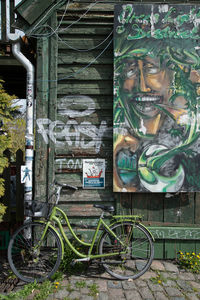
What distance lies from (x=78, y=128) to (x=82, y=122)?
116 mm

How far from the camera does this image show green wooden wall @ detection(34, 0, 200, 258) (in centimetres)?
392

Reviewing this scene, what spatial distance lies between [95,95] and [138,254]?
103 inches

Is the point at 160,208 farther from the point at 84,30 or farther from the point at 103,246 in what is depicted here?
the point at 84,30

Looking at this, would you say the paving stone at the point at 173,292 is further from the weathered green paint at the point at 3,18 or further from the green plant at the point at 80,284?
the weathered green paint at the point at 3,18

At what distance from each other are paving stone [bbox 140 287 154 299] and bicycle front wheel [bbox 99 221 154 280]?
9.3 inches

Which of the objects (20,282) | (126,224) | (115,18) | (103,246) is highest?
(115,18)

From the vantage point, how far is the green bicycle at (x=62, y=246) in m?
3.35

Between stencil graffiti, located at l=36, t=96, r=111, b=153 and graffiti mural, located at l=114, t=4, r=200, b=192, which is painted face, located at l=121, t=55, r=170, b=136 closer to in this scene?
graffiti mural, located at l=114, t=4, r=200, b=192

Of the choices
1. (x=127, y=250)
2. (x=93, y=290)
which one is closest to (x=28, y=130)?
(x=127, y=250)

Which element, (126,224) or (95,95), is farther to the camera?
(95,95)

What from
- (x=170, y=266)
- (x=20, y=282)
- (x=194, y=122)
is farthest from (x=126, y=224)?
(x=194, y=122)

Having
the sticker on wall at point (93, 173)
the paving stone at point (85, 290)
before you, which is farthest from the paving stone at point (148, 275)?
the sticker on wall at point (93, 173)

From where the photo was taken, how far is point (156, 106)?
3.84m

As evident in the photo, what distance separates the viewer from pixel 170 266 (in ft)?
12.3
